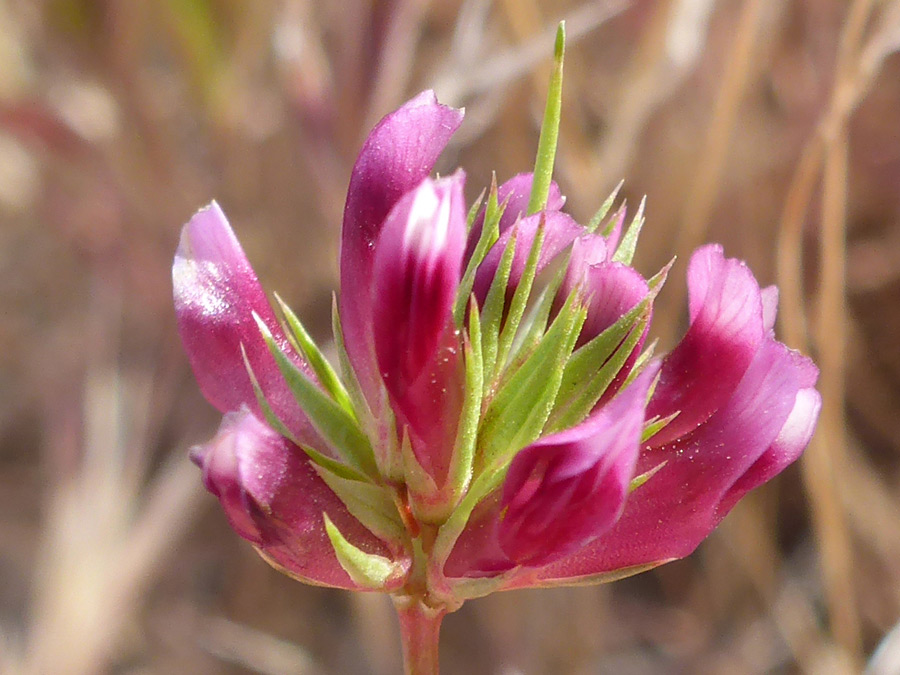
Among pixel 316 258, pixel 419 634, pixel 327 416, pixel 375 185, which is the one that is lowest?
pixel 316 258

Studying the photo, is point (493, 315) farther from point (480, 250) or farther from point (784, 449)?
point (784, 449)

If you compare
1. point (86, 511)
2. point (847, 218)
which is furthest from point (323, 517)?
point (847, 218)

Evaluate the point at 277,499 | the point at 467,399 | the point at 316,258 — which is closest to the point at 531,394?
the point at 467,399

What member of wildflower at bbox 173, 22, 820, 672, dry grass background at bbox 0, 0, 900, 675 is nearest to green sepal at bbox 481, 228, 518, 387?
wildflower at bbox 173, 22, 820, 672

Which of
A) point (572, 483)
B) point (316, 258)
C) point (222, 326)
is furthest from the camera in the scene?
point (316, 258)

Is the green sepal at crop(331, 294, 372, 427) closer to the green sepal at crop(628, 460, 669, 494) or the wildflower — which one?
the wildflower

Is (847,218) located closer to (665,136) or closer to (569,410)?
(665,136)

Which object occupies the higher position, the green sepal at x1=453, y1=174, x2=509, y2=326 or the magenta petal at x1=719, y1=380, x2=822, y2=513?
the green sepal at x1=453, y1=174, x2=509, y2=326
